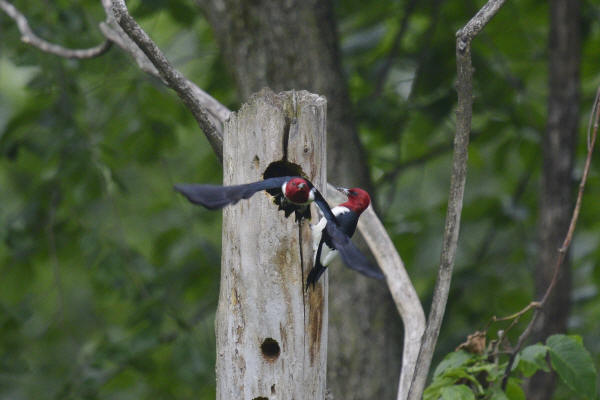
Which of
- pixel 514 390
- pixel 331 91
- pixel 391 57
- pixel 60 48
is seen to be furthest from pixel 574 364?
pixel 60 48

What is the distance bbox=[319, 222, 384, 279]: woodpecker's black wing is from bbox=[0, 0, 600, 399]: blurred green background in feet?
7.52

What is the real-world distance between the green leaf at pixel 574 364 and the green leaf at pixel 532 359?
0.17ft

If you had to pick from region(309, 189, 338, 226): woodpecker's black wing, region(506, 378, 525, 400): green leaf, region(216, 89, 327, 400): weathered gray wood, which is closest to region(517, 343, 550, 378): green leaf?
region(506, 378, 525, 400): green leaf

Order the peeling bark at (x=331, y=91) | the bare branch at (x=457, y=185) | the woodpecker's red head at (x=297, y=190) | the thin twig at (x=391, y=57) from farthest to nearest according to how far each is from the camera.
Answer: the thin twig at (x=391, y=57), the peeling bark at (x=331, y=91), the bare branch at (x=457, y=185), the woodpecker's red head at (x=297, y=190)

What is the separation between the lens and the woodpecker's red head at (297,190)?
7.10ft

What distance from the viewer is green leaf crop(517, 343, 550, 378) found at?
255 centimetres

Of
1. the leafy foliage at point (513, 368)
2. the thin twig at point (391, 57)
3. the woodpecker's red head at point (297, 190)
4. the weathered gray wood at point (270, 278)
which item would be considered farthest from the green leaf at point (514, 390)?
the thin twig at point (391, 57)

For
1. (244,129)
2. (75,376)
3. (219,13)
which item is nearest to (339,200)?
(244,129)

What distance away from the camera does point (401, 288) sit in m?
3.05

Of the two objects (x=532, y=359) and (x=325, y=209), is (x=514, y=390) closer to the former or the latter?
(x=532, y=359)

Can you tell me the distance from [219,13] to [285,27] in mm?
397

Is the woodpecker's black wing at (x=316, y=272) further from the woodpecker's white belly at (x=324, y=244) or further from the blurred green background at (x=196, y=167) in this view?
the blurred green background at (x=196, y=167)

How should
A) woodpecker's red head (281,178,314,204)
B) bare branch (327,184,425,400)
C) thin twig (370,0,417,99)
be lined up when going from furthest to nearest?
thin twig (370,0,417,99), bare branch (327,184,425,400), woodpecker's red head (281,178,314,204)

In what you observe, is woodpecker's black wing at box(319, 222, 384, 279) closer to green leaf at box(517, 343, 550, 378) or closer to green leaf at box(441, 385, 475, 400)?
green leaf at box(441, 385, 475, 400)
